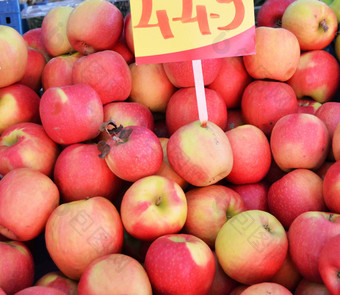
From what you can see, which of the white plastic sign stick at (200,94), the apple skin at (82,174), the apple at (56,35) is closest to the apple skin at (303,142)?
the white plastic sign stick at (200,94)

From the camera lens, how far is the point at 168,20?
2.99 ft

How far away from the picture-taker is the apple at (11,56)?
41.7 inches

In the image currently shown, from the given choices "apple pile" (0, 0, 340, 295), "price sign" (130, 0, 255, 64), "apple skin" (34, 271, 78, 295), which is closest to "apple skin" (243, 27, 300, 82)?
"apple pile" (0, 0, 340, 295)

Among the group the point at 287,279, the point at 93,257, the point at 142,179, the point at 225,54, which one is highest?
the point at 225,54

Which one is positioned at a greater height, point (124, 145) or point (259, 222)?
point (124, 145)

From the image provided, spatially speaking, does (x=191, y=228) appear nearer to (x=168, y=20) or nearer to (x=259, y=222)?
(x=259, y=222)

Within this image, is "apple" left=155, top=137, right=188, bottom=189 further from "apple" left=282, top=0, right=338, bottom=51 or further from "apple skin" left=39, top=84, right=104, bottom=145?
"apple" left=282, top=0, right=338, bottom=51

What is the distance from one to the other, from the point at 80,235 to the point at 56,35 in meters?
0.77

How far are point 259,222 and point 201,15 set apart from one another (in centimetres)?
51

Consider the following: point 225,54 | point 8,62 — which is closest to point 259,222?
point 225,54

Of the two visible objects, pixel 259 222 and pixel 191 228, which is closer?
pixel 259 222

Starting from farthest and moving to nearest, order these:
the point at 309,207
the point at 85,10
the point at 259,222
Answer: the point at 85,10, the point at 309,207, the point at 259,222

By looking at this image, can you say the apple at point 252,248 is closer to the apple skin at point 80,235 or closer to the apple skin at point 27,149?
the apple skin at point 80,235

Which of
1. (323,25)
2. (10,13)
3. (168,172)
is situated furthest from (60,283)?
(10,13)
